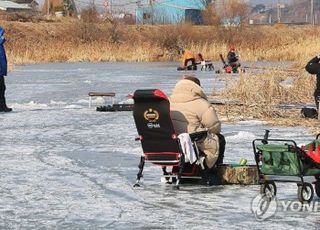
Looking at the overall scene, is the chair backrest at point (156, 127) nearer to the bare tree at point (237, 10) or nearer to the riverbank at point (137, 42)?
the riverbank at point (137, 42)

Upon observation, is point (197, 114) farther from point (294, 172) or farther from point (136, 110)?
point (294, 172)

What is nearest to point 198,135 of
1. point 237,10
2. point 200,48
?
point 200,48

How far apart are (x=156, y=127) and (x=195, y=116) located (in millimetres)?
505

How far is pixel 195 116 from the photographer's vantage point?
27.2 feet

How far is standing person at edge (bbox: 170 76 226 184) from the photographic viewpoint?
324 inches

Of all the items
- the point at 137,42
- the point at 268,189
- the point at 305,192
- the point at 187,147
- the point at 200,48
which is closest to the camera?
the point at 305,192

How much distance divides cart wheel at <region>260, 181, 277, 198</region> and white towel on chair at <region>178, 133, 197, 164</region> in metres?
0.88

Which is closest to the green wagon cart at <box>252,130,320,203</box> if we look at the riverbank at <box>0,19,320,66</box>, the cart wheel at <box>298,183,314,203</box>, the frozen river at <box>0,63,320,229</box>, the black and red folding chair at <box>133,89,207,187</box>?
the cart wheel at <box>298,183,314,203</box>

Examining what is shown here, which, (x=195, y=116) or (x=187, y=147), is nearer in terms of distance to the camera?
(x=187, y=147)

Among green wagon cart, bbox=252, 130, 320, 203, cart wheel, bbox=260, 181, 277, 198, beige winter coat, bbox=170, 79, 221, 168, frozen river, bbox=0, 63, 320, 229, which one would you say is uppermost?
beige winter coat, bbox=170, 79, 221, 168

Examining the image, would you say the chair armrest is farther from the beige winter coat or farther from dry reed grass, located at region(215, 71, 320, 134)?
dry reed grass, located at region(215, 71, 320, 134)

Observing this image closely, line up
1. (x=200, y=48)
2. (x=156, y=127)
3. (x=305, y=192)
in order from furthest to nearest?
1. (x=200, y=48)
2. (x=156, y=127)
3. (x=305, y=192)

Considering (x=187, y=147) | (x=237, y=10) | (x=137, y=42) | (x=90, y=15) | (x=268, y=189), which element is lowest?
(x=137, y=42)

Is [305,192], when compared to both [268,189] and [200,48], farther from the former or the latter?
[200,48]
